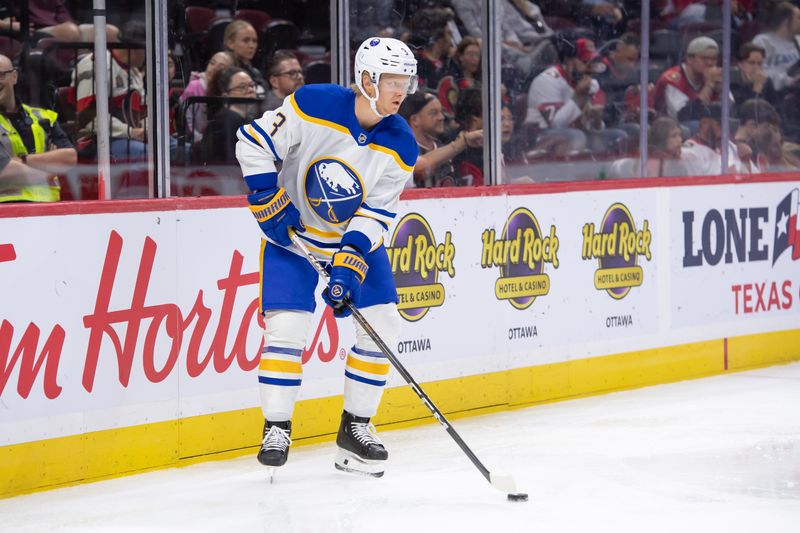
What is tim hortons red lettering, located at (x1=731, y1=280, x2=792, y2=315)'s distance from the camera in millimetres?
6656

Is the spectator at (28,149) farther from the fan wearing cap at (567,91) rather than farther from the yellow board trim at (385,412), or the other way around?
the fan wearing cap at (567,91)

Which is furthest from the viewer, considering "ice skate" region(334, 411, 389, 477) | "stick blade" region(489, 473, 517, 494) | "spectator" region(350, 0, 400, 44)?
"spectator" region(350, 0, 400, 44)

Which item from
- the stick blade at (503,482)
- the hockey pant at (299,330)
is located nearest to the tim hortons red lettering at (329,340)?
the hockey pant at (299,330)

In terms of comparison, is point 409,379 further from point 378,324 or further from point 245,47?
point 245,47

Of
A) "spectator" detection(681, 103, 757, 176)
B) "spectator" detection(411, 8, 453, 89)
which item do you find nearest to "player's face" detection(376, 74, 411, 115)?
"spectator" detection(411, 8, 453, 89)

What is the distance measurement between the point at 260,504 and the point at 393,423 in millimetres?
1347

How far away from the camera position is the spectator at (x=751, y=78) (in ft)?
23.0

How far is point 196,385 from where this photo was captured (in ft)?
15.0

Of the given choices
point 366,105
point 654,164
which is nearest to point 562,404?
point 654,164

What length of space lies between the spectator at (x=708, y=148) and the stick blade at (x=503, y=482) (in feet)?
10.4

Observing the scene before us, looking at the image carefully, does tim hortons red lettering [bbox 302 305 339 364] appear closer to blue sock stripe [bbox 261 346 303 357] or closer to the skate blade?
the skate blade

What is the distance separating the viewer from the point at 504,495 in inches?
157

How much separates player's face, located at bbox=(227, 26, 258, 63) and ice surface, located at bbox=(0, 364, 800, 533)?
1489 millimetres

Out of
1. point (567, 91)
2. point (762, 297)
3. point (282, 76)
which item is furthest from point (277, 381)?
point (762, 297)
